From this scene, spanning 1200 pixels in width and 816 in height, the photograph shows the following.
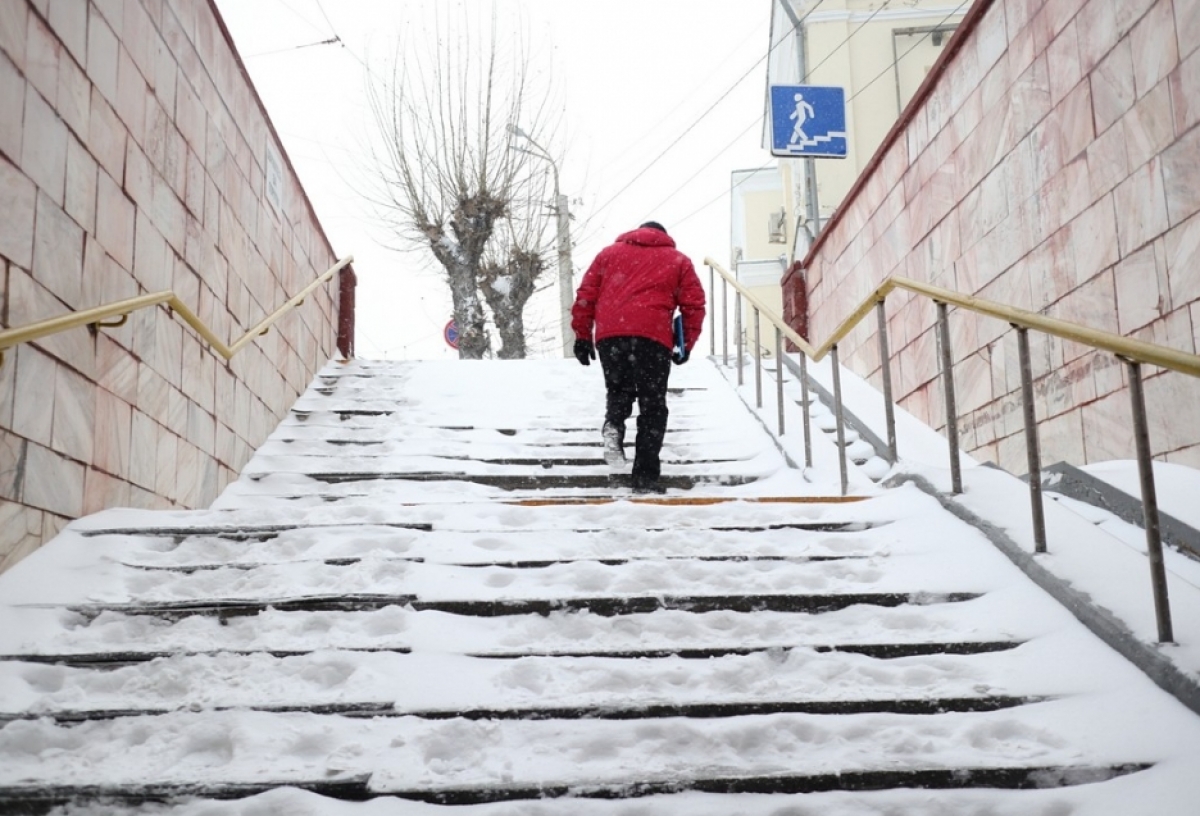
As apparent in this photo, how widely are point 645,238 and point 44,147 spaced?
2787 millimetres

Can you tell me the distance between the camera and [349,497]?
15.4 ft

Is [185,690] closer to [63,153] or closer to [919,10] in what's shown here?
[63,153]

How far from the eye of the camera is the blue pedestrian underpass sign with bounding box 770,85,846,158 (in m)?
7.58

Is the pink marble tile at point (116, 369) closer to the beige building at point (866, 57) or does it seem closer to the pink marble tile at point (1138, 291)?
the pink marble tile at point (1138, 291)

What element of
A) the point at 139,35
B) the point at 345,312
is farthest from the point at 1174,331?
the point at 345,312

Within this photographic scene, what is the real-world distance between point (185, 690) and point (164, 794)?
44 centimetres

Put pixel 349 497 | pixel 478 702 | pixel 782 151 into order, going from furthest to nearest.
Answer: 1. pixel 782 151
2. pixel 349 497
3. pixel 478 702

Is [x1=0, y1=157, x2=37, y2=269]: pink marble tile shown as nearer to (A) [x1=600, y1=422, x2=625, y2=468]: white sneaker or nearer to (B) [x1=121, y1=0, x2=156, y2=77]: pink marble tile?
(B) [x1=121, y1=0, x2=156, y2=77]: pink marble tile

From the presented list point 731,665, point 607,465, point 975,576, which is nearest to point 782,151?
point 607,465

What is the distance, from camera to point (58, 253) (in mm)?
3260

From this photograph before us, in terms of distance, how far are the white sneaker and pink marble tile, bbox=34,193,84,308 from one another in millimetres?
2476

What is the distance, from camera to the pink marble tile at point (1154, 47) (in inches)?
134

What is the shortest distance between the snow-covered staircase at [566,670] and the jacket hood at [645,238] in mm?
1767

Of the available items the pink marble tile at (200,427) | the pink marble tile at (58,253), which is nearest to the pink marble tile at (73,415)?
the pink marble tile at (58,253)
